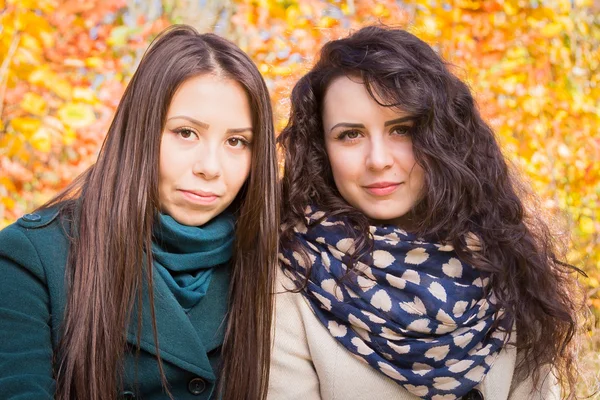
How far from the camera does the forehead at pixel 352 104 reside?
2.39m

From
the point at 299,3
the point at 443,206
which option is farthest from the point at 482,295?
the point at 299,3

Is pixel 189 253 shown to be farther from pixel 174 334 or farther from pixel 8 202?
pixel 8 202

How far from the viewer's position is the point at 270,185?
7.64ft

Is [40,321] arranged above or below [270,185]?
below

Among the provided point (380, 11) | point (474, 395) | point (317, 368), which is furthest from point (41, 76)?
point (474, 395)

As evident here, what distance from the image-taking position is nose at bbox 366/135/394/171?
7.75ft

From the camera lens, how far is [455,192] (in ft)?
8.05

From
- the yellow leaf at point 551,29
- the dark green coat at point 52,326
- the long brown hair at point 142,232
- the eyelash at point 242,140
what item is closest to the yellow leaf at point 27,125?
the long brown hair at point 142,232

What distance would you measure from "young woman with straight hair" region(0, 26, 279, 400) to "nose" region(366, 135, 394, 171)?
33 cm

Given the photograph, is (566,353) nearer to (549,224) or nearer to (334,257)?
(549,224)

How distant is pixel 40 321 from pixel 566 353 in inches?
70.9

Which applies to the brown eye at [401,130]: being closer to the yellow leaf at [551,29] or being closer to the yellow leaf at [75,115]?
the yellow leaf at [75,115]

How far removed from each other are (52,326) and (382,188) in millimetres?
1139

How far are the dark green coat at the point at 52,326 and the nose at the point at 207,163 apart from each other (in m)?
0.36
